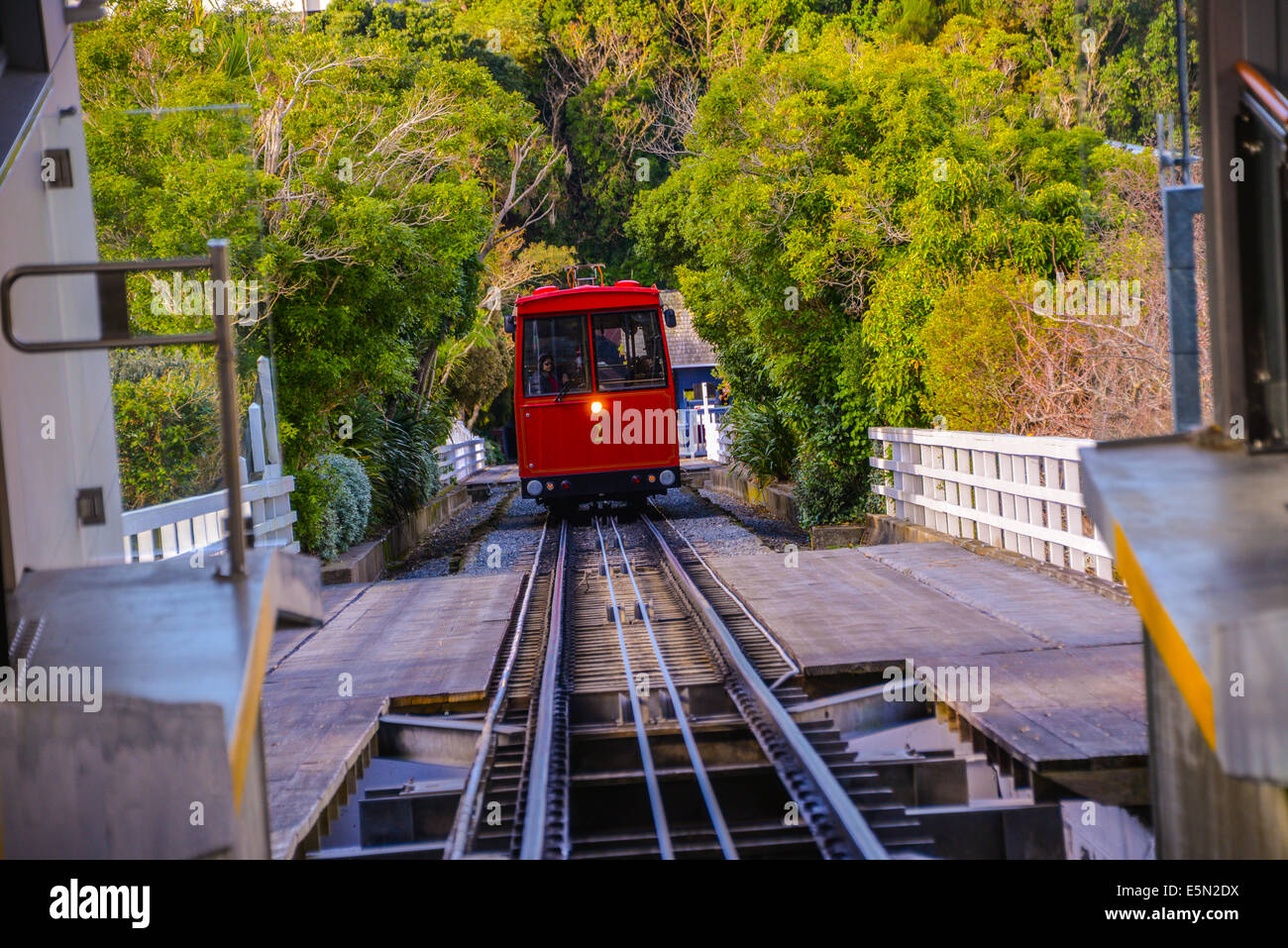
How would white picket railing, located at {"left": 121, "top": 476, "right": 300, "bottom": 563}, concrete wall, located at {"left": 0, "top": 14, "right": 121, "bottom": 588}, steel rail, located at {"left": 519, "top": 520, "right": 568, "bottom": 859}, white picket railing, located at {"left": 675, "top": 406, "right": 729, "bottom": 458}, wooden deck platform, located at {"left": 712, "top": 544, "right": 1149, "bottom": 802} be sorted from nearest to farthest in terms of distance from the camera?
concrete wall, located at {"left": 0, "top": 14, "right": 121, "bottom": 588}, white picket railing, located at {"left": 121, "top": 476, "right": 300, "bottom": 563}, steel rail, located at {"left": 519, "top": 520, "right": 568, "bottom": 859}, wooden deck platform, located at {"left": 712, "top": 544, "right": 1149, "bottom": 802}, white picket railing, located at {"left": 675, "top": 406, "right": 729, "bottom": 458}

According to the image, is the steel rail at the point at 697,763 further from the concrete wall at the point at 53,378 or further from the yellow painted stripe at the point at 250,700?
the concrete wall at the point at 53,378

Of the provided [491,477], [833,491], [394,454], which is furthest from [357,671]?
[491,477]

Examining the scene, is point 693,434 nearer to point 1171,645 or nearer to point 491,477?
point 491,477

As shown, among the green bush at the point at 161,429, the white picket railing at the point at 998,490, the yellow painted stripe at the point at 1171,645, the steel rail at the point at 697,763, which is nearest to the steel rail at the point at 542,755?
the steel rail at the point at 697,763

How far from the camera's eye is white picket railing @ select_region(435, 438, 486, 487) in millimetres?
25938

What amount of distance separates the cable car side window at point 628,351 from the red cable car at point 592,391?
0.01 meters

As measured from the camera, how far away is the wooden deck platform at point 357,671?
541cm

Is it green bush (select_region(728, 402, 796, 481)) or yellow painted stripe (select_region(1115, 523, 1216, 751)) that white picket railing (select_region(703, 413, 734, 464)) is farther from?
yellow painted stripe (select_region(1115, 523, 1216, 751))

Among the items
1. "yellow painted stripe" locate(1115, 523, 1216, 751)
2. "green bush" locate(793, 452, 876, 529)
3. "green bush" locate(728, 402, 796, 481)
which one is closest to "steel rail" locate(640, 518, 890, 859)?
"yellow painted stripe" locate(1115, 523, 1216, 751)

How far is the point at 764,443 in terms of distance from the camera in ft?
67.2

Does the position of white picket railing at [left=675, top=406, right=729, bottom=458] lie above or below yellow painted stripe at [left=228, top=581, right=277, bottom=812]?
below

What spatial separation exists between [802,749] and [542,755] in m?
1.16

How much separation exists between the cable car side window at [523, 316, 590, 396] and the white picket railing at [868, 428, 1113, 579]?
5117mm
